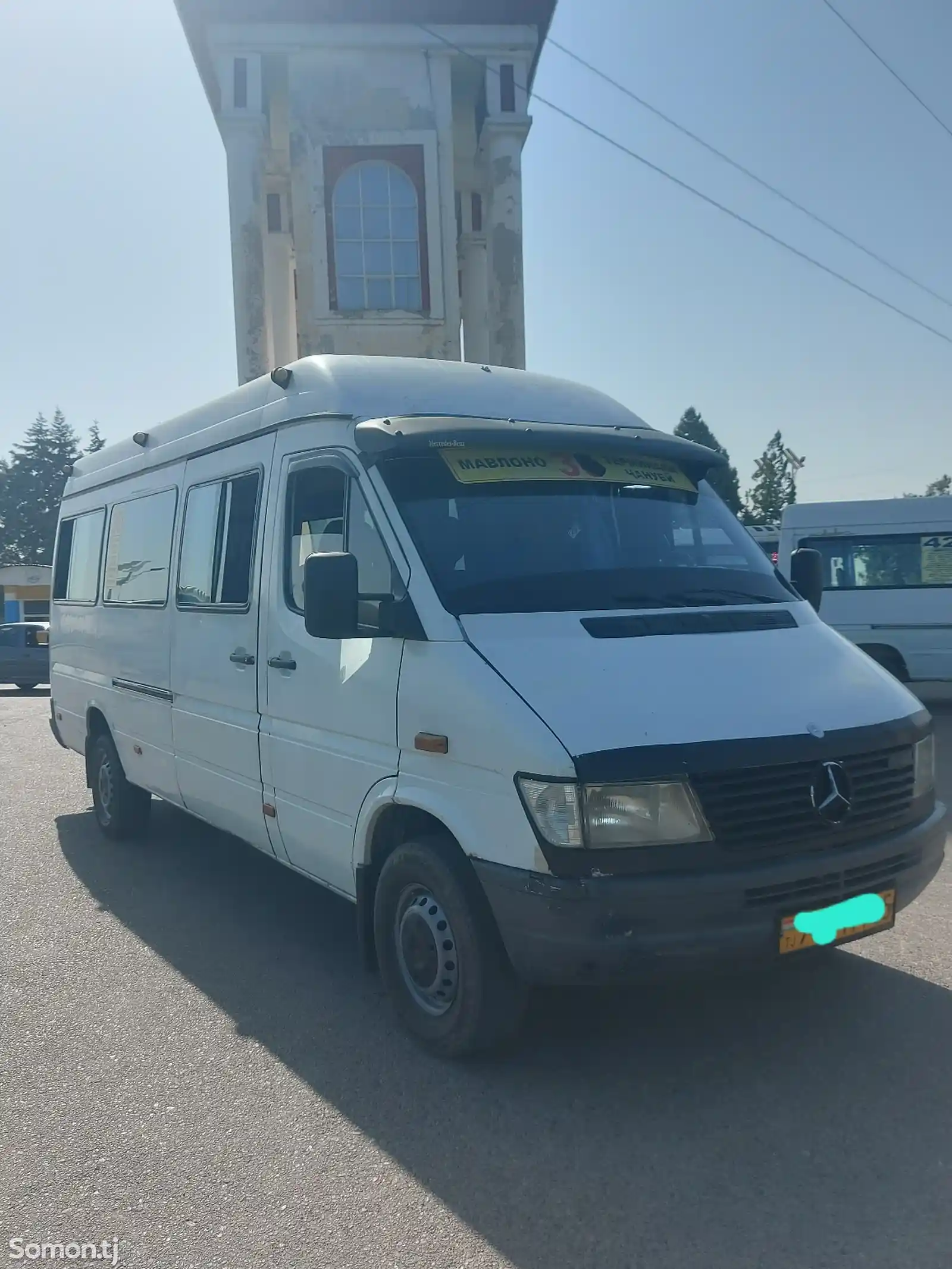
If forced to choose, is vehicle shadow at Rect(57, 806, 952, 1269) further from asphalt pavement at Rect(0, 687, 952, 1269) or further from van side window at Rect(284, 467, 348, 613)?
van side window at Rect(284, 467, 348, 613)

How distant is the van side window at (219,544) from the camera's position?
5562 mm

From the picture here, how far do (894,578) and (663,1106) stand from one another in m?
12.4

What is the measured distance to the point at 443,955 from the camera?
13.1ft

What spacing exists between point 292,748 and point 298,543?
0.95 meters

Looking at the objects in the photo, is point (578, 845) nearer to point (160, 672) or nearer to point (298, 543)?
point (298, 543)

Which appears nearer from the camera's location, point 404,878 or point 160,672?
point 404,878

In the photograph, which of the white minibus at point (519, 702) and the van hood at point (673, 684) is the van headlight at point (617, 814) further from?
the van hood at point (673, 684)

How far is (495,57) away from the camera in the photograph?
2184 centimetres

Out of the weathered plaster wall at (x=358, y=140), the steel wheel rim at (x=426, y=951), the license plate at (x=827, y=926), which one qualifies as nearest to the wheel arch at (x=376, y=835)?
the steel wheel rim at (x=426, y=951)

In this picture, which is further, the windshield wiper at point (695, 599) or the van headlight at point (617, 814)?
the windshield wiper at point (695, 599)

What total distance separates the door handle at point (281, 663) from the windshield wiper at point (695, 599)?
5.06 ft

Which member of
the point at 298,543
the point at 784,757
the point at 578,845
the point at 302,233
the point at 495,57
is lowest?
the point at 578,845

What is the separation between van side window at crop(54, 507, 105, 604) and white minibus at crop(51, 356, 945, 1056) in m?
2.67

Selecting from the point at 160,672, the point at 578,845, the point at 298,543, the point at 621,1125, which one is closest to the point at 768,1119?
the point at 621,1125
